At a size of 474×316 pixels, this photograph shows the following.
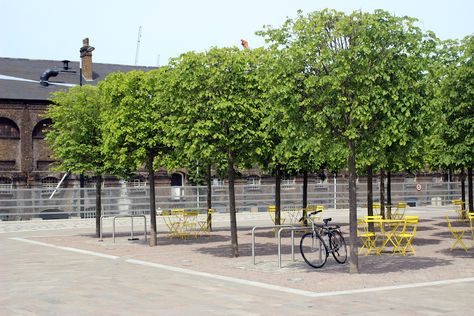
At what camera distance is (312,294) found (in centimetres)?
1146

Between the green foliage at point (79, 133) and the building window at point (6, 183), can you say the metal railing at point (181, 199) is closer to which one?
the building window at point (6, 183)

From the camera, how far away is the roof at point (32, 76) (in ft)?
159

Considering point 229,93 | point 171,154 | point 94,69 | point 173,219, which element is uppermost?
point 94,69

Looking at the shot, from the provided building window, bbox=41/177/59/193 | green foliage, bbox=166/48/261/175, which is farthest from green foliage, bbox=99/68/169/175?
building window, bbox=41/177/59/193

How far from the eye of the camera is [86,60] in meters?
53.8

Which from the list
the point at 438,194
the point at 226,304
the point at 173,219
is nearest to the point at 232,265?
the point at 226,304

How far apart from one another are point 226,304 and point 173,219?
25.6 meters

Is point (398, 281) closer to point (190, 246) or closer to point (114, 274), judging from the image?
point (114, 274)

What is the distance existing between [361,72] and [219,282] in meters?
5.07

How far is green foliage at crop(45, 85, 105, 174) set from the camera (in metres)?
23.6

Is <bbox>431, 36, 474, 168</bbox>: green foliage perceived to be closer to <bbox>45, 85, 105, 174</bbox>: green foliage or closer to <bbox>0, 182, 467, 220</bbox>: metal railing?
<bbox>45, 85, 105, 174</bbox>: green foliage

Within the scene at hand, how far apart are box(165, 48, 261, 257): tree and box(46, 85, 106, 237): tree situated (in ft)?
23.6

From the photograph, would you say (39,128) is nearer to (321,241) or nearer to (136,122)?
(136,122)

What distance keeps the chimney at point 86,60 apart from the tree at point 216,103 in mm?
37643
